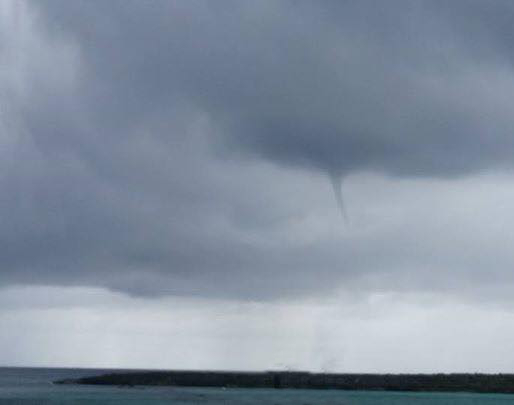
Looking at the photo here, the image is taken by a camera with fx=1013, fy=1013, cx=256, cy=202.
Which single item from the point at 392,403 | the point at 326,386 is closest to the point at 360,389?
the point at 326,386

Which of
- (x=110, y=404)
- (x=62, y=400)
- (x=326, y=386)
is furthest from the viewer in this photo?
(x=326, y=386)

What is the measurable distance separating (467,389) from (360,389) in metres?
21.3

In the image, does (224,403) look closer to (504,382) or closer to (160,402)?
(160,402)

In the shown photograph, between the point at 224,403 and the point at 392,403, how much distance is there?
24.0 metres

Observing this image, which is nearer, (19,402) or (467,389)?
(19,402)

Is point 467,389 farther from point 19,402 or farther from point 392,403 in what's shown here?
point 19,402

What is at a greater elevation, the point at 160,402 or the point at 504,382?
the point at 504,382

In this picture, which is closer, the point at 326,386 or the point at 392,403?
the point at 392,403

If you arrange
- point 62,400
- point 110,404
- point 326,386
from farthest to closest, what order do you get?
1. point 326,386
2. point 62,400
3. point 110,404

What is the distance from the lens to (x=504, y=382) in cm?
19975

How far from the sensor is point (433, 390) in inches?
7785

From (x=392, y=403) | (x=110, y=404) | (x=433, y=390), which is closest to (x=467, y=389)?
(x=433, y=390)

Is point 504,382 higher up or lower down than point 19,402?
higher up

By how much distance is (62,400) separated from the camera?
122 metres
